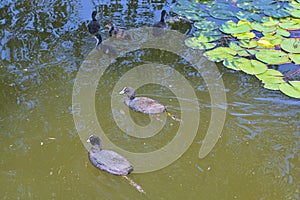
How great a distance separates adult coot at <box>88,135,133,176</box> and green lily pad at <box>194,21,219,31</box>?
3.50 meters

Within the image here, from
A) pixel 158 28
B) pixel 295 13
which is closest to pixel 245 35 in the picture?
pixel 295 13

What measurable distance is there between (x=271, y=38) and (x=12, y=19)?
4829mm

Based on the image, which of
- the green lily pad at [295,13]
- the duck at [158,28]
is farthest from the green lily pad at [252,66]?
the green lily pad at [295,13]

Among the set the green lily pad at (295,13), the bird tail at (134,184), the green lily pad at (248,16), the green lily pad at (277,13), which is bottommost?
the bird tail at (134,184)

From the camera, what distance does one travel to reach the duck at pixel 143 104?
4.99 m

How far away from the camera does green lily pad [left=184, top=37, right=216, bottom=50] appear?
20.8 ft

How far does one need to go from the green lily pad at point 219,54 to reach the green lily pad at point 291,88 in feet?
3.45

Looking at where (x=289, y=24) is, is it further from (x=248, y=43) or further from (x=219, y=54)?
(x=219, y=54)

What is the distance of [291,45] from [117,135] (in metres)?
3.41

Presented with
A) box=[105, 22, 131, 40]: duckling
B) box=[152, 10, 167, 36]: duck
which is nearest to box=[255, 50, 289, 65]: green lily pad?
box=[152, 10, 167, 36]: duck

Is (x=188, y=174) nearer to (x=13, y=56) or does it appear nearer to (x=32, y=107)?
(x=32, y=107)

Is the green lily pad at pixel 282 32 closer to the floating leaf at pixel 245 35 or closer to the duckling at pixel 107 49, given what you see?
the floating leaf at pixel 245 35

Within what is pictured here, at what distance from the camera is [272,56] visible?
234 inches

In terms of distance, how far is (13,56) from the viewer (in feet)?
20.2
